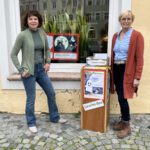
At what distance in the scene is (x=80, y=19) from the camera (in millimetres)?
4375

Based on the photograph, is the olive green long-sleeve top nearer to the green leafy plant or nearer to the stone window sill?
the stone window sill

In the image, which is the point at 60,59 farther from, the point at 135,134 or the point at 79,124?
the point at 135,134

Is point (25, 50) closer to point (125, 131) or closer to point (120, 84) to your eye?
point (120, 84)

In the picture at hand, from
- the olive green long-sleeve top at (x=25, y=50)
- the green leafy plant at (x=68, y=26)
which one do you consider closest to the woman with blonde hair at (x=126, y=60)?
the green leafy plant at (x=68, y=26)

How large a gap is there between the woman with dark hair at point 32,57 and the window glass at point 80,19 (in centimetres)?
76

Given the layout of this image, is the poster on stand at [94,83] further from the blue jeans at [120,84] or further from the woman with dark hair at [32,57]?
the woman with dark hair at [32,57]

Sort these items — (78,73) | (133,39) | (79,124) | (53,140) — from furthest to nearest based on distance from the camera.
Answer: (78,73) < (79,124) < (53,140) < (133,39)

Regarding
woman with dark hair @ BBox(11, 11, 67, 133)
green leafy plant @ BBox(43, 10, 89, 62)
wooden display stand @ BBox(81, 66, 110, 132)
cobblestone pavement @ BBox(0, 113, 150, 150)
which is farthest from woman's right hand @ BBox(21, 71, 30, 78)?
green leafy plant @ BBox(43, 10, 89, 62)

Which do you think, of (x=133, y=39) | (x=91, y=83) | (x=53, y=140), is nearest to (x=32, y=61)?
(x=91, y=83)

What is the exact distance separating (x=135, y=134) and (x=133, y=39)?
1.28 m

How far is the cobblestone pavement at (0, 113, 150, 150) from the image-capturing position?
3473mm

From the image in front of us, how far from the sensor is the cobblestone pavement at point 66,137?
137 inches

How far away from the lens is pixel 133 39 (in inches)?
132

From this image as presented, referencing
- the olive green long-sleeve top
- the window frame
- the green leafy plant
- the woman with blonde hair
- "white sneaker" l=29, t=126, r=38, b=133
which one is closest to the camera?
the woman with blonde hair
